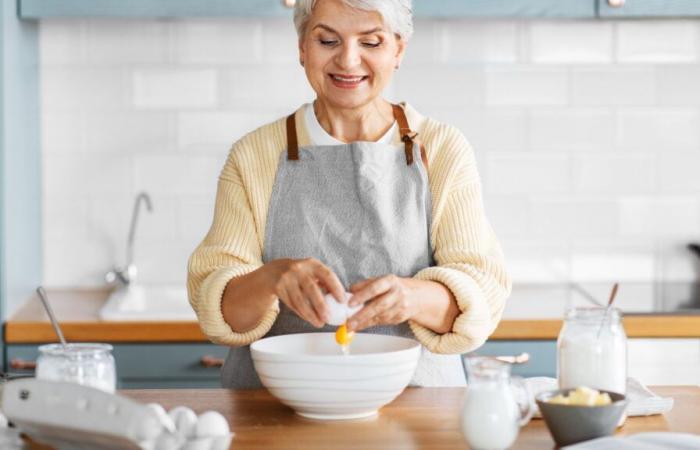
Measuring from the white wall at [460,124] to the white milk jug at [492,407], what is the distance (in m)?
2.10

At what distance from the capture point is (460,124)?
3.65 meters

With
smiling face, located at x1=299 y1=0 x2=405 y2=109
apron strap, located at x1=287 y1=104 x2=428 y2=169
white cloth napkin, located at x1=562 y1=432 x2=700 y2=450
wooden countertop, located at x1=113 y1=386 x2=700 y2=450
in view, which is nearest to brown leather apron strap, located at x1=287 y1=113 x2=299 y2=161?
apron strap, located at x1=287 y1=104 x2=428 y2=169

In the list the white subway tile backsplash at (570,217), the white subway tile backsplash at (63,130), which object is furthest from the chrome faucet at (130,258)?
the white subway tile backsplash at (570,217)

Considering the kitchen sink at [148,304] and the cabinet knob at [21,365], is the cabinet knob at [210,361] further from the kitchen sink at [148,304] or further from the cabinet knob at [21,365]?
the cabinet knob at [21,365]

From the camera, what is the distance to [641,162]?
3.67 m

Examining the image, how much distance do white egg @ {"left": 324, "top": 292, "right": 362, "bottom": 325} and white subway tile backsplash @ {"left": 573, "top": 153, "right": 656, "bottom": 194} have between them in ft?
6.27

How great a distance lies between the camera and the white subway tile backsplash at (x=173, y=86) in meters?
3.64

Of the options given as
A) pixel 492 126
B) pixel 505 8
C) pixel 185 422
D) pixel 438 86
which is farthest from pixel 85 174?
pixel 185 422

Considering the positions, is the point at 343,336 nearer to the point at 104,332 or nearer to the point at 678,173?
the point at 104,332

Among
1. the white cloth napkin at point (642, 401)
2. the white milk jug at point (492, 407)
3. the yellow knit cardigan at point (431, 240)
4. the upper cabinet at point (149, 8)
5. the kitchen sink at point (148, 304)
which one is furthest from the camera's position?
the upper cabinet at point (149, 8)

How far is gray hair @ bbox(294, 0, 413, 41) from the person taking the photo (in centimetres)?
217

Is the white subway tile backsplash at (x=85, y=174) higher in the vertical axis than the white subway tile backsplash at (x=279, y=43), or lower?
lower

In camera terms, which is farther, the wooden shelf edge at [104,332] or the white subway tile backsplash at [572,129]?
the white subway tile backsplash at [572,129]

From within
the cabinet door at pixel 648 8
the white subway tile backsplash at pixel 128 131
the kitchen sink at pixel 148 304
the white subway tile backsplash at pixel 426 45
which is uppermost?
the cabinet door at pixel 648 8
